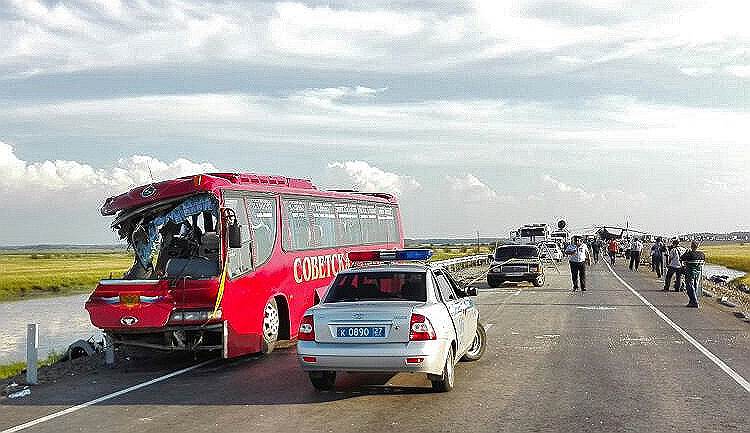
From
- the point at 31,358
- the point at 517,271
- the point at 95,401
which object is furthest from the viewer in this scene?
the point at 517,271

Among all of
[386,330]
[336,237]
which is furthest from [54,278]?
[386,330]

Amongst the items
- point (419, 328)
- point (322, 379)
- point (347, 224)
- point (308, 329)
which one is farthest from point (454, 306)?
point (347, 224)

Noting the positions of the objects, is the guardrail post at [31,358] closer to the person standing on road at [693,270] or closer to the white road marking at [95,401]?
the white road marking at [95,401]

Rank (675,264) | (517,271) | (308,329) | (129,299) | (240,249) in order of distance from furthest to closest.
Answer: (517,271) → (675,264) → (240,249) → (129,299) → (308,329)

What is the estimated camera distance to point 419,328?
933 centimetres

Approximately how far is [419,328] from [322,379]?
149 cm

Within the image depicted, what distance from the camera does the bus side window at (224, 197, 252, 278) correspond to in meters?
13.0

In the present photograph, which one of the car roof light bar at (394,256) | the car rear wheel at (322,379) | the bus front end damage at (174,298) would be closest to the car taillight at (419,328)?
the car rear wheel at (322,379)

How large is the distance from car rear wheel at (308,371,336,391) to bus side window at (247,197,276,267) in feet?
13.1

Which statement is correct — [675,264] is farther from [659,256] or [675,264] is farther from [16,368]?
[16,368]

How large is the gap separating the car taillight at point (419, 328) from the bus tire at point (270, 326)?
4.79 m

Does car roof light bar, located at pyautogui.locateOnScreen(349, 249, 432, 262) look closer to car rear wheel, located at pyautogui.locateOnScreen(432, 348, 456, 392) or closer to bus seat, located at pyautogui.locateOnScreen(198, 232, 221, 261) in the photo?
car rear wheel, located at pyautogui.locateOnScreen(432, 348, 456, 392)

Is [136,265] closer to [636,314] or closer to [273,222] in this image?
[273,222]

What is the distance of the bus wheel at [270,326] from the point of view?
13.7 metres
